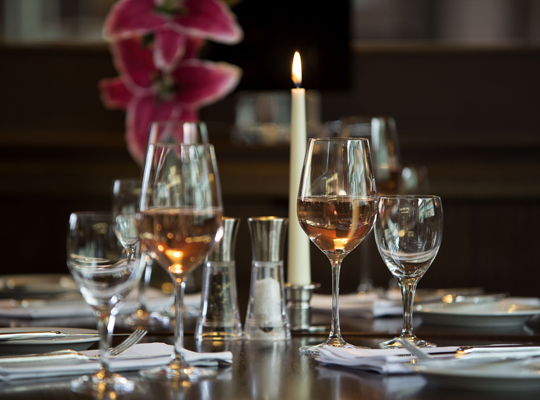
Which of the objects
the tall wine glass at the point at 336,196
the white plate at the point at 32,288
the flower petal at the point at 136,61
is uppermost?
the flower petal at the point at 136,61

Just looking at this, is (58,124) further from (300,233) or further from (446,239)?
(300,233)

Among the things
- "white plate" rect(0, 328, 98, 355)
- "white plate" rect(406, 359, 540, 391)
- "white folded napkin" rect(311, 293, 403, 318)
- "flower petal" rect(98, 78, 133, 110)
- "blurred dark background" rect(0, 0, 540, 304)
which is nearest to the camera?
"white plate" rect(406, 359, 540, 391)

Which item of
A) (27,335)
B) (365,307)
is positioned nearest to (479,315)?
(365,307)

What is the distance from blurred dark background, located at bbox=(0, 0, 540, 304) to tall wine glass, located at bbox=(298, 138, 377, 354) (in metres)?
1.91

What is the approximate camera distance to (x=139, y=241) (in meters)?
0.78

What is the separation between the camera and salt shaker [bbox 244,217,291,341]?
0.98 meters

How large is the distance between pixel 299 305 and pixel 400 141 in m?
2.02

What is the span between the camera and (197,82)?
1.27 meters

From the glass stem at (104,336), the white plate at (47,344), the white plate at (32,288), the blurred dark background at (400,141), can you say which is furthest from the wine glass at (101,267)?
the blurred dark background at (400,141)

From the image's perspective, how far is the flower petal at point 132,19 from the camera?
1222 millimetres

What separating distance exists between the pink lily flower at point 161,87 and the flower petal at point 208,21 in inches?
2.4

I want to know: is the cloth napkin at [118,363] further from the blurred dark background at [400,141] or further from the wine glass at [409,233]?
the blurred dark background at [400,141]

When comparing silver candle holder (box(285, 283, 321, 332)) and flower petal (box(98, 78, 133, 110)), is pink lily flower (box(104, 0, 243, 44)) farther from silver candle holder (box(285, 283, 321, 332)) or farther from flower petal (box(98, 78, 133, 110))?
silver candle holder (box(285, 283, 321, 332))

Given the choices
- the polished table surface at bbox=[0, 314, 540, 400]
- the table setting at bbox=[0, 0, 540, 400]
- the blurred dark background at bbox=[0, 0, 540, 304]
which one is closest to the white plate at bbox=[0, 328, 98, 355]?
the table setting at bbox=[0, 0, 540, 400]
